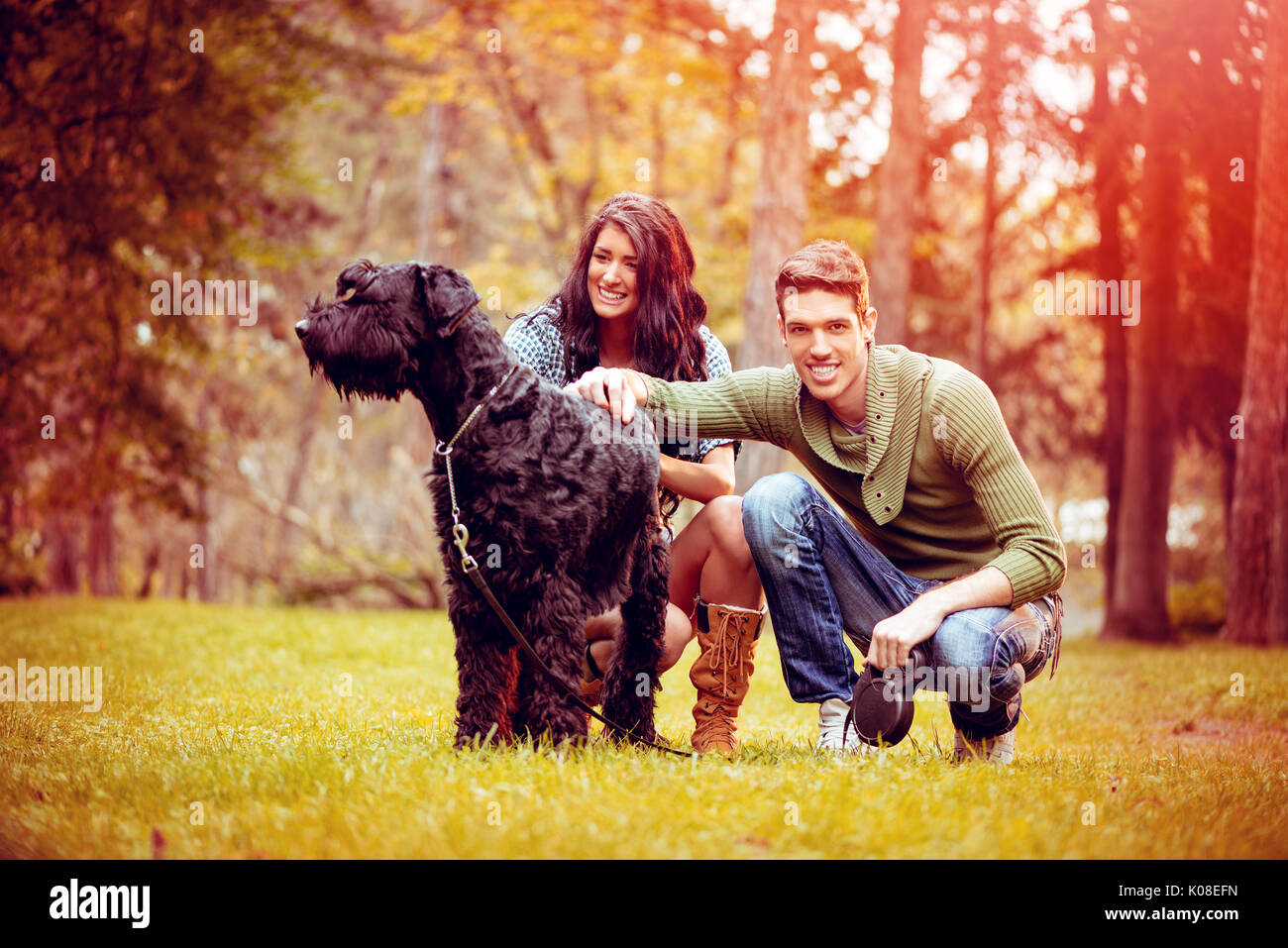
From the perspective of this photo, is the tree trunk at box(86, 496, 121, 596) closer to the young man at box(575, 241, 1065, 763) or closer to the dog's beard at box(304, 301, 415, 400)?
the dog's beard at box(304, 301, 415, 400)

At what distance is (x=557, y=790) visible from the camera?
9.71 ft

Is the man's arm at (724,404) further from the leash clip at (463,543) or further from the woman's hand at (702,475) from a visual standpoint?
the leash clip at (463,543)

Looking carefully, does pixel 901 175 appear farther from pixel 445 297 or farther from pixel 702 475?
pixel 445 297

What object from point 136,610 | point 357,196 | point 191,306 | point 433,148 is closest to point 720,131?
point 433,148

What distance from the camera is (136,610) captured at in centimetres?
1045

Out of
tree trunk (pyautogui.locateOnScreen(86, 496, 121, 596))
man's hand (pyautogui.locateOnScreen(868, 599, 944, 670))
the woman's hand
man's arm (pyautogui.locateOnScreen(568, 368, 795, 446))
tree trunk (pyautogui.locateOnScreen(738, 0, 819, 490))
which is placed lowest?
tree trunk (pyautogui.locateOnScreen(86, 496, 121, 596))

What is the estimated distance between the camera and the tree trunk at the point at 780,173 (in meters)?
10.0

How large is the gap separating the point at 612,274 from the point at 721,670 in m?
1.65

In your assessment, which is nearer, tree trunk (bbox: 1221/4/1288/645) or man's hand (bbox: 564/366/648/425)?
man's hand (bbox: 564/366/648/425)

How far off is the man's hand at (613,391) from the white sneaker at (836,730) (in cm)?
140

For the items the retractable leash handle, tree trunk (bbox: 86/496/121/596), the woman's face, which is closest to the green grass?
the retractable leash handle

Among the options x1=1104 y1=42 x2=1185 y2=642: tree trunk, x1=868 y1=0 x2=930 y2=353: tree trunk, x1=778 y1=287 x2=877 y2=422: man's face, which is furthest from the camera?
x1=1104 y1=42 x2=1185 y2=642: tree trunk

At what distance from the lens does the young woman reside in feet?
13.8

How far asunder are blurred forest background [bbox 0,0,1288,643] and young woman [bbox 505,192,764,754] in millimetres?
4373
